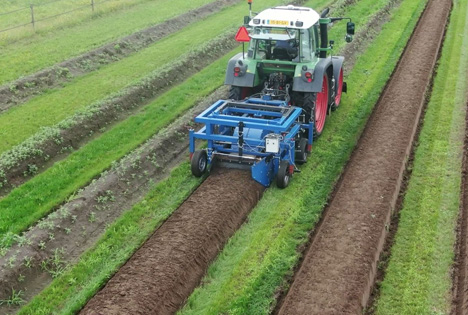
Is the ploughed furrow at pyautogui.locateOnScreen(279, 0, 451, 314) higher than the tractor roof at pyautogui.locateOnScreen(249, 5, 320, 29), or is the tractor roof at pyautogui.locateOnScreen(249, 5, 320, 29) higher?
the tractor roof at pyautogui.locateOnScreen(249, 5, 320, 29)

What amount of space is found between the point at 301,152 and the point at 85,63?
9.15 metres

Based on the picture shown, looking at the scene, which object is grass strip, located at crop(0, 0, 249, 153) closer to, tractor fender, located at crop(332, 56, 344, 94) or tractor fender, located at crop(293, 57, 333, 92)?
tractor fender, located at crop(332, 56, 344, 94)

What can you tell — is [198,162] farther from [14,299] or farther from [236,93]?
[14,299]

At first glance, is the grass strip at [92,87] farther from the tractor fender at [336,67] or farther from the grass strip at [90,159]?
the tractor fender at [336,67]

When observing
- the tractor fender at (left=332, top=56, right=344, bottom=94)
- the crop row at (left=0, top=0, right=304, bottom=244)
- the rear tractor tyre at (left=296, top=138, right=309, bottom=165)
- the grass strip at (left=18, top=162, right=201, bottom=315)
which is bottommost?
the grass strip at (left=18, top=162, right=201, bottom=315)

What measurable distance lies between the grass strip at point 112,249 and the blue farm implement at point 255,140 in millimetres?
639

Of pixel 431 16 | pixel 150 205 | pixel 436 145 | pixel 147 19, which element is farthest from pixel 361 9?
pixel 150 205

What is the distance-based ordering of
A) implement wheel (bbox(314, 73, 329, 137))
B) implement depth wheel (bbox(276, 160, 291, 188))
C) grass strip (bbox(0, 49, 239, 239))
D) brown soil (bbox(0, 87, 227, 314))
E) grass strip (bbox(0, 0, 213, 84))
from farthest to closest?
grass strip (bbox(0, 0, 213, 84))
implement wheel (bbox(314, 73, 329, 137))
implement depth wheel (bbox(276, 160, 291, 188))
grass strip (bbox(0, 49, 239, 239))
brown soil (bbox(0, 87, 227, 314))

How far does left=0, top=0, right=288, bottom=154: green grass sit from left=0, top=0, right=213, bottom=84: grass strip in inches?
64.3

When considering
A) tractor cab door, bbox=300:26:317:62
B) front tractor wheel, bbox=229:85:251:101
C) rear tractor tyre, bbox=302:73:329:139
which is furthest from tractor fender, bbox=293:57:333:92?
front tractor wheel, bbox=229:85:251:101

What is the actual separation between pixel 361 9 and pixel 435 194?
16.7m

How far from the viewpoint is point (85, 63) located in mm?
17922

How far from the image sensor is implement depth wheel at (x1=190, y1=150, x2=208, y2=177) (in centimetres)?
1093

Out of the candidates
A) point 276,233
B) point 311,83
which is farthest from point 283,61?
point 276,233
